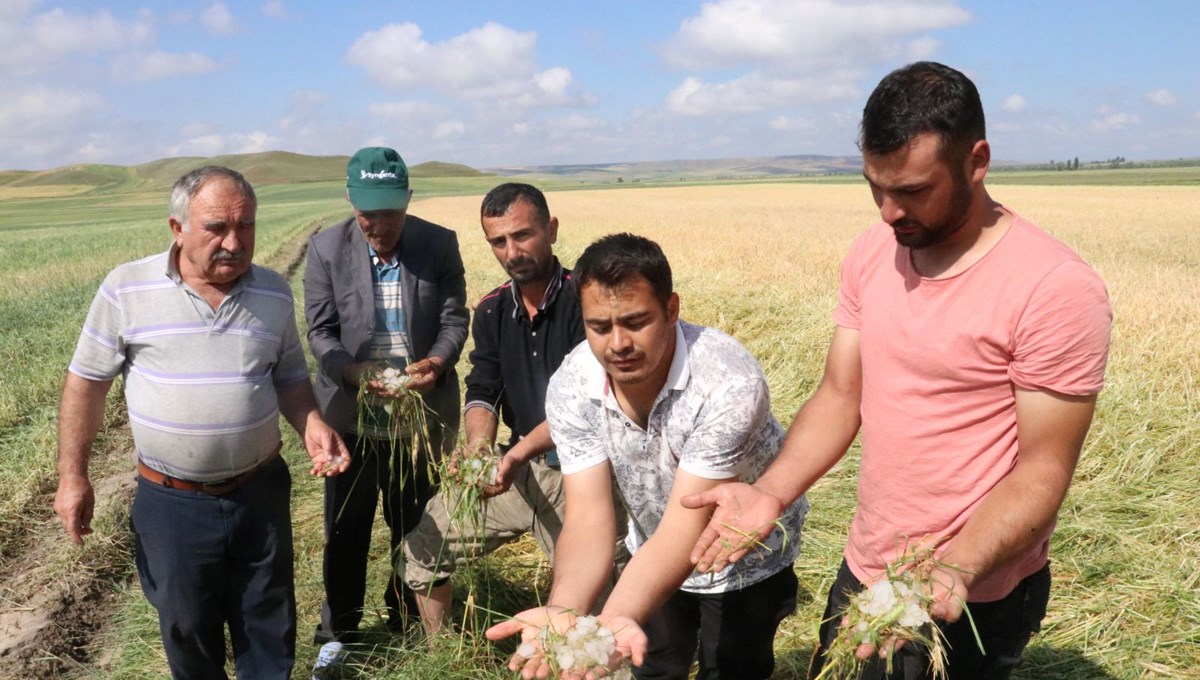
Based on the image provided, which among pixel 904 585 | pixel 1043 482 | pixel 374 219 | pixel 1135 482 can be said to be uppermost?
pixel 374 219

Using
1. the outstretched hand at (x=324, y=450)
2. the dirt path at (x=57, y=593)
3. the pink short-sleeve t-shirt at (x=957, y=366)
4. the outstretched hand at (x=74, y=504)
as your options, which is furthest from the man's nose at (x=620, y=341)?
the dirt path at (x=57, y=593)

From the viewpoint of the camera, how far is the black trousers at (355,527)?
4.03 m

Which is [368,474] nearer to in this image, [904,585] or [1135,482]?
[904,585]

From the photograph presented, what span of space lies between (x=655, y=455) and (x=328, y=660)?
2.04m

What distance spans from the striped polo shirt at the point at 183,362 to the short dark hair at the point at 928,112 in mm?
2314

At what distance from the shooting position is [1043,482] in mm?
1989

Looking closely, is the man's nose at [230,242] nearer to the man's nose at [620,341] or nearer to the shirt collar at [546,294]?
the shirt collar at [546,294]

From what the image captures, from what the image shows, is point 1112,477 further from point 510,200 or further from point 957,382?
point 510,200

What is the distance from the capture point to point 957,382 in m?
2.14

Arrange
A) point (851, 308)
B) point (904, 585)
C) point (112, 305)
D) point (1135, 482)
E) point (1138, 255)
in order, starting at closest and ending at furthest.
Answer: point (904, 585)
point (851, 308)
point (112, 305)
point (1135, 482)
point (1138, 255)

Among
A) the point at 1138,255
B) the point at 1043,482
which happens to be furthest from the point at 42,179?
the point at 1043,482

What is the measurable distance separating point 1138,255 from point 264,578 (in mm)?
19445

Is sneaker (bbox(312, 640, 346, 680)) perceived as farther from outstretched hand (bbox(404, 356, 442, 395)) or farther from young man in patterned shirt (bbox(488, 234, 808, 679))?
young man in patterned shirt (bbox(488, 234, 808, 679))

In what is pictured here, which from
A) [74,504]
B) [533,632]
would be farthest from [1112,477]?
[74,504]
